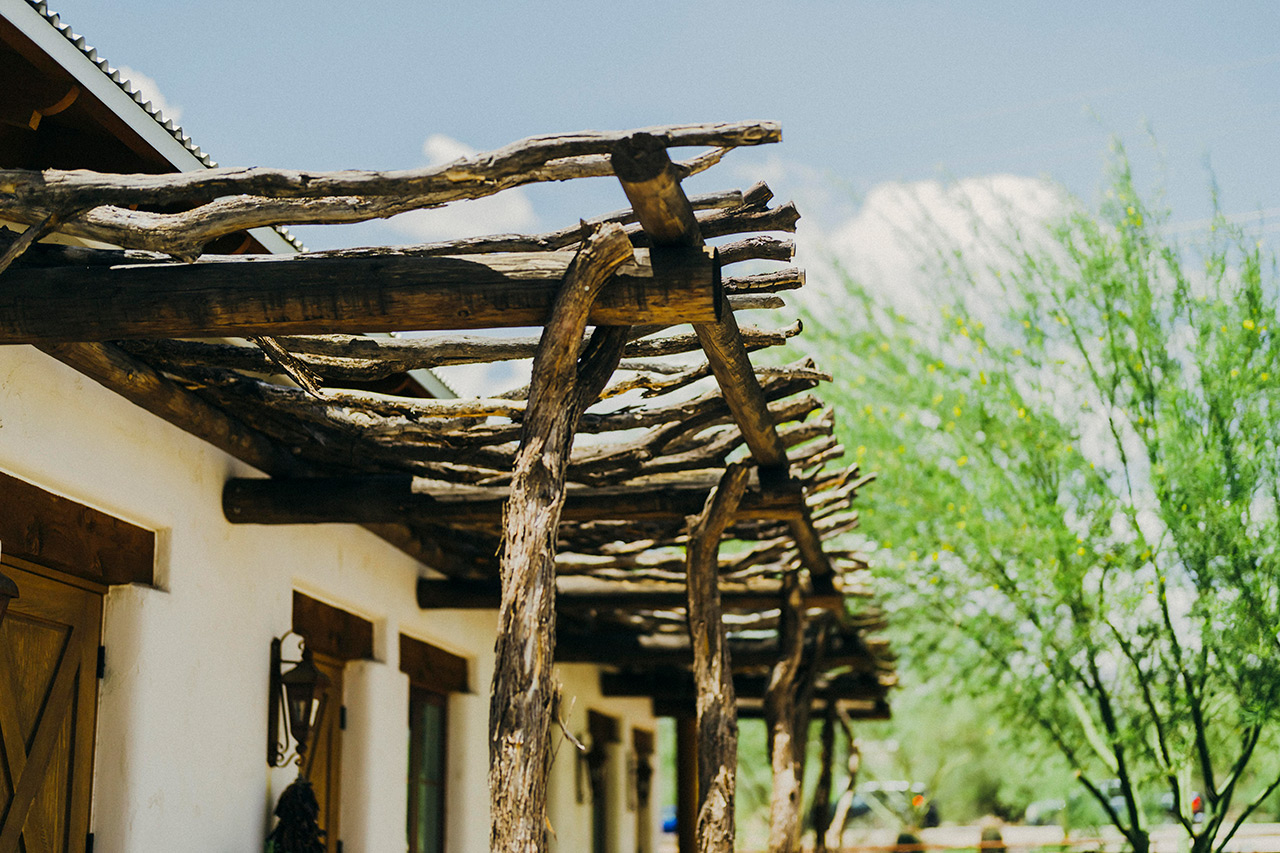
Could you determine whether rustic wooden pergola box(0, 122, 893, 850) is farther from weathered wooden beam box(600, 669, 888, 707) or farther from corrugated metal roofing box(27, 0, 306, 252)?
weathered wooden beam box(600, 669, 888, 707)

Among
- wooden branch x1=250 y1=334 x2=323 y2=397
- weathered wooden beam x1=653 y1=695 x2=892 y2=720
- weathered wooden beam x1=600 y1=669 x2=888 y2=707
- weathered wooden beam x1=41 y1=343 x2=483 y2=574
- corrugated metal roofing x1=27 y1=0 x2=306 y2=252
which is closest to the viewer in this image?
corrugated metal roofing x1=27 y1=0 x2=306 y2=252

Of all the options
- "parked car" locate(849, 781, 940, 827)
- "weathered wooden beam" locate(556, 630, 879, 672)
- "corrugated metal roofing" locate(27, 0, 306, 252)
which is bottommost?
"parked car" locate(849, 781, 940, 827)

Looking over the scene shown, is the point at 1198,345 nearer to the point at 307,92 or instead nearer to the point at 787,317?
the point at 787,317

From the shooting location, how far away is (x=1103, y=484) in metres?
9.52

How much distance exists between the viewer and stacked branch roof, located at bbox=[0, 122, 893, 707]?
119 inches

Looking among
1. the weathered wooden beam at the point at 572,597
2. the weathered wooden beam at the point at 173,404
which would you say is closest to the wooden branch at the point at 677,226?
the weathered wooden beam at the point at 173,404

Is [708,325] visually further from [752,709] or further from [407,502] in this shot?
[752,709]

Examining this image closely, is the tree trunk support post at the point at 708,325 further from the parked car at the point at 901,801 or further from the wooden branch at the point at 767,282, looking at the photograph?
the parked car at the point at 901,801

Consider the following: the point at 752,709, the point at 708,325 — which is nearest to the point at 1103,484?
the point at 752,709

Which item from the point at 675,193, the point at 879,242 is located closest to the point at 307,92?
the point at 879,242

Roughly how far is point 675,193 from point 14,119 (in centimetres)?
181

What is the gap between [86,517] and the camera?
14.5ft

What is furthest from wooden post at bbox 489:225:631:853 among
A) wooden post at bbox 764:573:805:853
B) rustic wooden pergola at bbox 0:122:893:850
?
wooden post at bbox 764:573:805:853

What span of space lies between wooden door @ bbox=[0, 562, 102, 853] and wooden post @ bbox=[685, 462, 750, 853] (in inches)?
87.2
